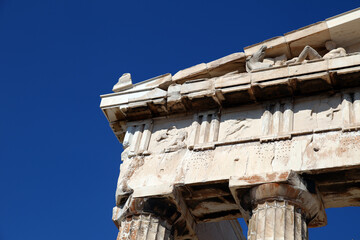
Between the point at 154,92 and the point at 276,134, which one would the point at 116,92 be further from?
the point at 276,134

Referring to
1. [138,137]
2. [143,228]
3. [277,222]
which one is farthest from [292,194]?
[138,137]

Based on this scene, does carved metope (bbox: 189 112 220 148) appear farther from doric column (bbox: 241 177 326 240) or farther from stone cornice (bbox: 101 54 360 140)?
doric column (bbox: 241 177 326 240)

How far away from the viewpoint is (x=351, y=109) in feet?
42.4

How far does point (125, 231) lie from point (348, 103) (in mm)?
5248

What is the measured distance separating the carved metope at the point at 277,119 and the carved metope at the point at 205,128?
3.55ft

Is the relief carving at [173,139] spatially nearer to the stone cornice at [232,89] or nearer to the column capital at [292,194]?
the stone cornice at [232,89]

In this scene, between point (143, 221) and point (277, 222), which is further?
point (143, 221)

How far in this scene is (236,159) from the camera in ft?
42.8

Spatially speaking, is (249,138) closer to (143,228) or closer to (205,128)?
(205,128)

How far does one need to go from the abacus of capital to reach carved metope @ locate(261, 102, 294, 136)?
0.08 ft

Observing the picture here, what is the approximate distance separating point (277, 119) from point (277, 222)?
2435 millimetres

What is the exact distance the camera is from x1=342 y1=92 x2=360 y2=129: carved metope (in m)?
12.6

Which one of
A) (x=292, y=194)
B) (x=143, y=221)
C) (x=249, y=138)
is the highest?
(x=249, y=138)

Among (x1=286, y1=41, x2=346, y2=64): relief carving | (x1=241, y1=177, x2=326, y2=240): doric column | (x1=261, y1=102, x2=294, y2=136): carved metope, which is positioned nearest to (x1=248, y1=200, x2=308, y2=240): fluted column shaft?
(x1=241, y1=177, x2=326, y2=240): doric column
